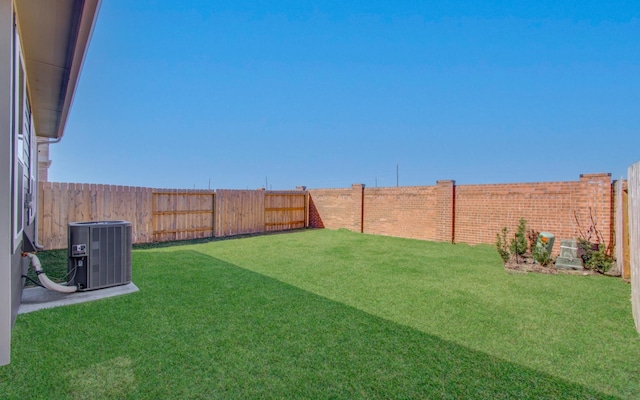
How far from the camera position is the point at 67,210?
764 cm

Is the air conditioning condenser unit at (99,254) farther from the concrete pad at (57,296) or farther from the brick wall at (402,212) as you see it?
the brick wall at (402,212)

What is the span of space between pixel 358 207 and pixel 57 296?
31.6 ft

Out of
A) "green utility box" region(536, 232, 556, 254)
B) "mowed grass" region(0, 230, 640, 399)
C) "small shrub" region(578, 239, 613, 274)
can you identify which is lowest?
"mowed grass" region(0, 230, 640, 399)

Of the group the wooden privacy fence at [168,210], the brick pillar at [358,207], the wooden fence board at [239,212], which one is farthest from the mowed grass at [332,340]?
the brick pillar at [358,207]

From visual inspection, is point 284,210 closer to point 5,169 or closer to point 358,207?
point 358,207

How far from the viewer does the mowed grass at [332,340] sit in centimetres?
212

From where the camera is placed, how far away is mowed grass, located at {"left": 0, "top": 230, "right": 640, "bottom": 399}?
212 cm

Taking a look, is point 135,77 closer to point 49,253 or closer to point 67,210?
point 67,210

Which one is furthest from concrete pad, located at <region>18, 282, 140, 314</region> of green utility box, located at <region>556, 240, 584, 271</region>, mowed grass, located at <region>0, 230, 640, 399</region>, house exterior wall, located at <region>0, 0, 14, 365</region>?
green utility box, located at <region>556, 240, 584, 271</region>

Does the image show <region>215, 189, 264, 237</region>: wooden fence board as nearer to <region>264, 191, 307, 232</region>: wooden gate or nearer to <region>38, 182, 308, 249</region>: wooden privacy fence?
<region>38, 182, 308, 249</region>: wooden privacy fence

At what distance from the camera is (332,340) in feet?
9.18

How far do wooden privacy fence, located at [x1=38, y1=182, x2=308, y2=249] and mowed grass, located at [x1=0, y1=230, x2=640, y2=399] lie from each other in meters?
4.57

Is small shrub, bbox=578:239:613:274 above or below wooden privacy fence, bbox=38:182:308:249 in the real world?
below

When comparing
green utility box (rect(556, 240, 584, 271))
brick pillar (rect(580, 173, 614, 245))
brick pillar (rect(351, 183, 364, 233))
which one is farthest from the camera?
brick pillar (rect(351, 183, 364, 233))
